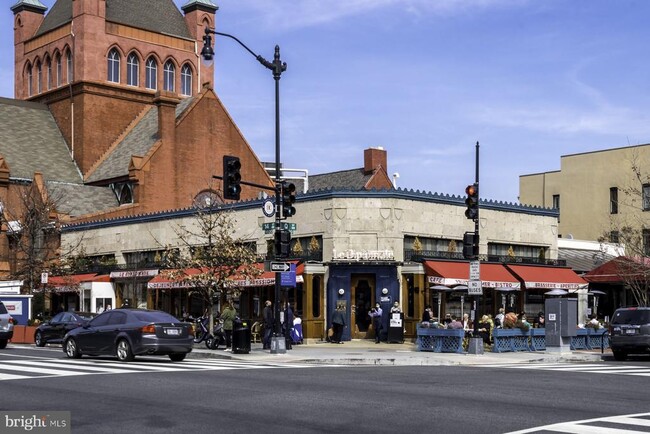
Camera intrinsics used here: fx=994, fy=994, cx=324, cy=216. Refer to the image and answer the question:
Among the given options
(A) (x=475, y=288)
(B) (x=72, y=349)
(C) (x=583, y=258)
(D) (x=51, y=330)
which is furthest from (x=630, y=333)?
(C) (x=583, y=258)

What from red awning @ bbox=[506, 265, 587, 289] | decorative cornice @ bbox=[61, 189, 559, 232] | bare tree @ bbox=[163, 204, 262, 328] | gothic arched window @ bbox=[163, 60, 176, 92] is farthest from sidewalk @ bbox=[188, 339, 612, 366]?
gothic arched window @ bbox=[163, 60, 176, 92]

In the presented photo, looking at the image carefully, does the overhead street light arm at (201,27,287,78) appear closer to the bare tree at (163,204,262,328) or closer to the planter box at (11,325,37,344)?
the bare tree at (163,204,262,328)

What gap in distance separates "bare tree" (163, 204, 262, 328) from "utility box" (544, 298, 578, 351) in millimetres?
11344

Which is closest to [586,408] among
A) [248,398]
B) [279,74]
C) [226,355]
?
[248,398]

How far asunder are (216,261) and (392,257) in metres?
7.00

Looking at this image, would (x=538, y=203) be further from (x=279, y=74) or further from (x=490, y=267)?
(x=279, y=74)

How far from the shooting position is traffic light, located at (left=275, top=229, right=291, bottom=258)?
1168 inches

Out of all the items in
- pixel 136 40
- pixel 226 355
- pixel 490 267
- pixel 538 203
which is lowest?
pixel 226 355

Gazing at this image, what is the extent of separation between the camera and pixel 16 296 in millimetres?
43531

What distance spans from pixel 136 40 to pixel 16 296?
31.1 meters

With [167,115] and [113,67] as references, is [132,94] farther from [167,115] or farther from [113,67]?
[167,115]

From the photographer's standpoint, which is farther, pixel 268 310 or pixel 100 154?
pixel 100 154

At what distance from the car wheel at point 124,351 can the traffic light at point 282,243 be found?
20.0ft

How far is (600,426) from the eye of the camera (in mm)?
12656
